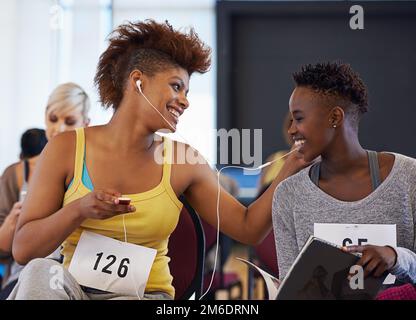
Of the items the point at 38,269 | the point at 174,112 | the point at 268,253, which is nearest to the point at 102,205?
the point at 38,269

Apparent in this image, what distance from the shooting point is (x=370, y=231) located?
1319 mm

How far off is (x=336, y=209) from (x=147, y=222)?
397 millimetres

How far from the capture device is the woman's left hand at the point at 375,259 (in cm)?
112

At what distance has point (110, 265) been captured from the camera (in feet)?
4.55

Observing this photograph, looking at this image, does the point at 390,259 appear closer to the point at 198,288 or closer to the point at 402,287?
the point at 402,287

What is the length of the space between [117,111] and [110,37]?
172 millimetres

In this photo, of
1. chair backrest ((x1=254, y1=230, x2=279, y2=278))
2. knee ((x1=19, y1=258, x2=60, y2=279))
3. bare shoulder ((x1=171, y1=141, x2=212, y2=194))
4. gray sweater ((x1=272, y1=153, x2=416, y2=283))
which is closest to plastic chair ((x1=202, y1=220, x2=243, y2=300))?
chair backrest ((x1=254, y1=230, x2=279, y2=278))

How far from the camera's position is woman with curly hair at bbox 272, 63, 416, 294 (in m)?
1.32

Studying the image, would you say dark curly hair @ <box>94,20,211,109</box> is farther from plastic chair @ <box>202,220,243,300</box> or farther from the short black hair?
the short black hair

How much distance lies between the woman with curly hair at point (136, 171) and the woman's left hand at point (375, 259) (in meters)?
0.33

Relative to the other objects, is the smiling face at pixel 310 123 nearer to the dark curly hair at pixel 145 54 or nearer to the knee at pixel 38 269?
the dark curly hair at pixel 145 54

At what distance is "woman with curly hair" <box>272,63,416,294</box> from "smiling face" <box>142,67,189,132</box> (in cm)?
24

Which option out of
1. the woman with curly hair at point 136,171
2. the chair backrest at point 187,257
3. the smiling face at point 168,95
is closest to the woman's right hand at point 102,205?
the woman with curly hair at point 136,171

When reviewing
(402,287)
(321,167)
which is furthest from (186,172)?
(402,287)
